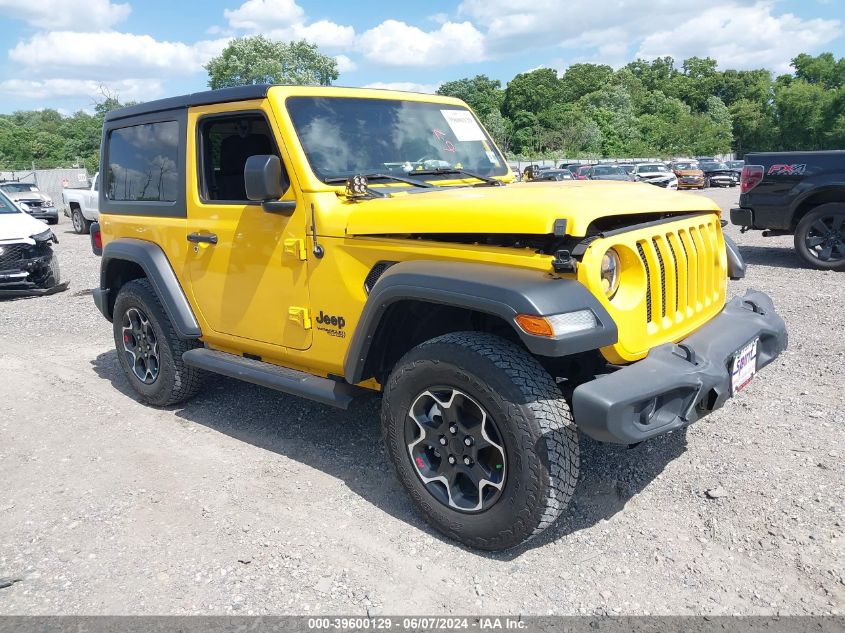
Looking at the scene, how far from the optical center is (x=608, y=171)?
28.8 meters

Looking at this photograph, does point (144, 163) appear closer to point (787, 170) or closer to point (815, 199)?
point (787, 170)

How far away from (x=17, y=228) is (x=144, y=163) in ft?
19.9

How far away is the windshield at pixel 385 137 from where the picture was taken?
371 cm

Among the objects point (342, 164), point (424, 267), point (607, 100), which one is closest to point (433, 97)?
point (342, 164)

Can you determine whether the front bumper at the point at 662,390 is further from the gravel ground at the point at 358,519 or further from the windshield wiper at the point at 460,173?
the windshield wiper at the point at 460,173

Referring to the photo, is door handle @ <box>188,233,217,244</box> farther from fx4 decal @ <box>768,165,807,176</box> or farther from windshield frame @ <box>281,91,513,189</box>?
fx4 decal @ <box>768,165,807,176</box>

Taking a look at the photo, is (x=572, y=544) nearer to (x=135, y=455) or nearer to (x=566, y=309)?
(x=566, y=309)

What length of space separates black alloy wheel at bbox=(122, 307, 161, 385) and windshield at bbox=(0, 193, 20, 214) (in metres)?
6.42

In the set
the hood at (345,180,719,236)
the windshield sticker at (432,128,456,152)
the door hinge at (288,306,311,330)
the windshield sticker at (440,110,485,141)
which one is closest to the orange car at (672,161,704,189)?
the windshield sticker at (440,110,485,141)

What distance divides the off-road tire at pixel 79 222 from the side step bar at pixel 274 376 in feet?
53.0

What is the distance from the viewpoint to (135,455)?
13.8ft

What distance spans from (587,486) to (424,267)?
1513 millimetres

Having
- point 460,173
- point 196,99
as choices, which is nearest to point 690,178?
point 460,173

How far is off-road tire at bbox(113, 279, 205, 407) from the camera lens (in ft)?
15.3
